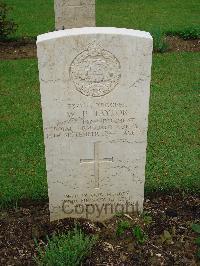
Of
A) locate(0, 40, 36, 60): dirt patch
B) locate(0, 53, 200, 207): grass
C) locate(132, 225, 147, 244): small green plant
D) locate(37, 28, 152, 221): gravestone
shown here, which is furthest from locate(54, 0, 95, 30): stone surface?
locate(132, 225, 147, 244): small green plant

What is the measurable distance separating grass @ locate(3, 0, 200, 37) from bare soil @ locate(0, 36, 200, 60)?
1.29 ft

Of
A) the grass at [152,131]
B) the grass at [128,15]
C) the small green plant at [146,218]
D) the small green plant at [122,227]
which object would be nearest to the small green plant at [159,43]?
the grass at [128,15]

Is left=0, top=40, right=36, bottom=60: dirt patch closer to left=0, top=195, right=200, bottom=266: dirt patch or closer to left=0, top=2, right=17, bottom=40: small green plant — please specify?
left=0, top=2, right=17, bottom=40: small green plant

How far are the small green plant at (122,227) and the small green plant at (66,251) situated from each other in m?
0.25

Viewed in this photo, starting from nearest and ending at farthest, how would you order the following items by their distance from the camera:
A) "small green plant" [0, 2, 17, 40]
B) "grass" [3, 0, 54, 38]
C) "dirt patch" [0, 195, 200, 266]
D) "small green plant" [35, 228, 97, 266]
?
"small green plant" [35, 228, 97, 266] → "dirt patch" [0, 195, 200, 266] → "small green plant" [0, 2, 17, 40] → "grass" [3, 0, 54, 38]

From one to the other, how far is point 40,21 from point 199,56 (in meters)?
4.15

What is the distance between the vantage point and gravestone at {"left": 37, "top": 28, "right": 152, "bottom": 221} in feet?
11.0

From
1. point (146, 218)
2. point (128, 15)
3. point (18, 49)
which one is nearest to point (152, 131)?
point (146, 218)

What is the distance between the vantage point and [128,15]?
11680mm

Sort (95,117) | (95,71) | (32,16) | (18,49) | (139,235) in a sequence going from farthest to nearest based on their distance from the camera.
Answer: (32,16)
(18,49)
(139,235)
(95,117)
(95,71)

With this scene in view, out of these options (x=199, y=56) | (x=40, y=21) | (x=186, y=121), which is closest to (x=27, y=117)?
(x=186, y=121)

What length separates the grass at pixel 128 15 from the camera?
34.4 ft

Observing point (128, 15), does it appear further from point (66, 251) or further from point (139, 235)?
point (66, 251)

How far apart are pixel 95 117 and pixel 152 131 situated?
2.32 metres
